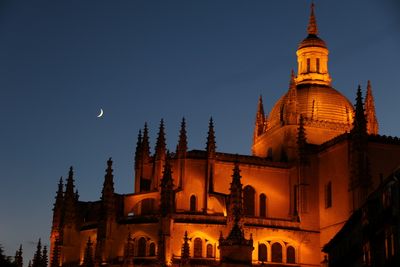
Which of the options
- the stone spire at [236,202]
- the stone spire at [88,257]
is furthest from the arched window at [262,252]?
the stone spire at [88,257]

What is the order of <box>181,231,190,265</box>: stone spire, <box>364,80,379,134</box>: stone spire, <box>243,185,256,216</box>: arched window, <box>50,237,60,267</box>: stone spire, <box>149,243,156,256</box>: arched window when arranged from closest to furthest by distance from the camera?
1. <box>181,231,190,265</box>: stone spire
2. <box>149,243,156,256</box>: arched window
3. <box>50,237,60,267</box>: stone spire
4. <box>243,185,256,216</box>: arched window
5. <box>364,80,379,134</box>: stone spire

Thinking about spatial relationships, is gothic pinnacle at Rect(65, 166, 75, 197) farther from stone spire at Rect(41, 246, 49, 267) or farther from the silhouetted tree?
the silhouetted tree

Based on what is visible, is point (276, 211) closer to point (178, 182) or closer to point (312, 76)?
point (178, 182)

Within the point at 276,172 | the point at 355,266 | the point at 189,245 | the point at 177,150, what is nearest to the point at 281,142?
the point at 276,172

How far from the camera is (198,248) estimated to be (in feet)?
237

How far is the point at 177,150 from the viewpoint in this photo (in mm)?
80000

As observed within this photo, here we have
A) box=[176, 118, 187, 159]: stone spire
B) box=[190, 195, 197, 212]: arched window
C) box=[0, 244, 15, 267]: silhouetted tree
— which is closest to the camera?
box=[0, 244, 15, 267]: silhouetted tree

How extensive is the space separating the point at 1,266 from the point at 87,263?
21.3 metres

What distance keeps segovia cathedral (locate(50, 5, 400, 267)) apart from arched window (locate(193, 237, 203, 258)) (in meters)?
0.08

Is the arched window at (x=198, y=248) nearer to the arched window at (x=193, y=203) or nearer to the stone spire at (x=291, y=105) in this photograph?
the arched window at (x=193, y=203)

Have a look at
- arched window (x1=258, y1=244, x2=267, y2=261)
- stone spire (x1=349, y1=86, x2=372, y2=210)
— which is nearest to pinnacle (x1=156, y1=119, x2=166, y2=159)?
arched window (x1=258, y1=244, x2=267, y2=261)

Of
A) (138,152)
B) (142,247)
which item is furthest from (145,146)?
(142,247)

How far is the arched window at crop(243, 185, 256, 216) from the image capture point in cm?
8012

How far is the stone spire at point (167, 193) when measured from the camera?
72.1 m
